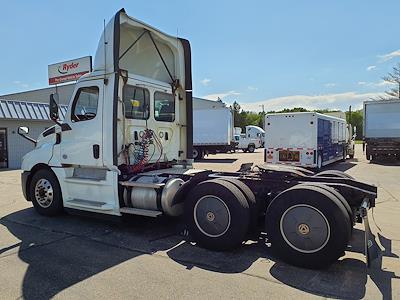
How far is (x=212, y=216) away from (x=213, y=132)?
20567mm

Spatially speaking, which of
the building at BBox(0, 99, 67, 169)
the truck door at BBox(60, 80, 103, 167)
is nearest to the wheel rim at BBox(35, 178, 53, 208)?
the truck door at BBox(60, 80, 103, 167)

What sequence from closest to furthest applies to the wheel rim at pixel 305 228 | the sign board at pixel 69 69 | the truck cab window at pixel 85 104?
the wheel rim at pixel 305 228
the truck cab window at pixel 85 104
the sign board at pixel 69 69

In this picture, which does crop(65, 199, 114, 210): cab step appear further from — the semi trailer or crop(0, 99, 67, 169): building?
crop(0, 99, 67, 169): building

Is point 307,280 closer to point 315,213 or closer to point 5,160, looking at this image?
point 315,213

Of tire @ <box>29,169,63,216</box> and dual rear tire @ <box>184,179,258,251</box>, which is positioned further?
tire @ <box>29,169,63,216</box>

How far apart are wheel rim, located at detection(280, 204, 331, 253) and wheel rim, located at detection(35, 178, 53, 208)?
4906 millimetres

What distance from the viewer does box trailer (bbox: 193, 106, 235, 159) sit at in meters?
25.5

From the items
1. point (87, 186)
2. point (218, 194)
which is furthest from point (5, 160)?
point (218, 194)

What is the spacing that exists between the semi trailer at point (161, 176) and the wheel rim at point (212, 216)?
0.02 meters

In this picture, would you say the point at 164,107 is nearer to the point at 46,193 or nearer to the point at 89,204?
the point at 89,204

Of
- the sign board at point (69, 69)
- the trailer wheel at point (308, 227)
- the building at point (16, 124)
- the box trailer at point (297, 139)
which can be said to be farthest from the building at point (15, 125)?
the trailer wheel at point (308, 227)

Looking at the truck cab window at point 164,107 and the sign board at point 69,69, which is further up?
the sign board at point 69,69

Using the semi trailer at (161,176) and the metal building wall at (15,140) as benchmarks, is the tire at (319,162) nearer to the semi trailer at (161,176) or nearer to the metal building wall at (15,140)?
the semi trailer at (161,176)

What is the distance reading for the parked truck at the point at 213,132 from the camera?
25531 millimetres
